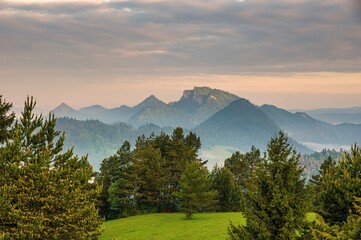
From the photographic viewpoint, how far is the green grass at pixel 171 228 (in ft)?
182

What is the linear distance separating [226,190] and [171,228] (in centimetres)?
2807

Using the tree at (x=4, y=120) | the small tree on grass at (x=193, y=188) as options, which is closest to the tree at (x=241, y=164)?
the small tree on grass at (x=193, y=188)

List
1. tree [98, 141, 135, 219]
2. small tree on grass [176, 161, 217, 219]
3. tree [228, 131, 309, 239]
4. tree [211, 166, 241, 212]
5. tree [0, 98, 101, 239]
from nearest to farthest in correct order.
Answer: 1. tree [228, 131, 309, 239]
2. tree [0, 98, 101, 239]
3. small tree on grass [176, 161, 217, 219]
4. tree [211, 166, 241, 212]
5. tree [98, 141, 135, 219]

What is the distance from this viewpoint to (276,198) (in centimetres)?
2080

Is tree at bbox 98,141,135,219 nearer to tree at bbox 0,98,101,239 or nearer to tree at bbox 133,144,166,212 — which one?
tree at bbox 133,144,166,212

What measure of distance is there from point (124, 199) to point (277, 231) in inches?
2780

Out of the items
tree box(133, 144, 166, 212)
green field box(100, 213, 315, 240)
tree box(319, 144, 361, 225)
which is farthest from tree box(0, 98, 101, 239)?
tree box(133, 144, 166, 212)

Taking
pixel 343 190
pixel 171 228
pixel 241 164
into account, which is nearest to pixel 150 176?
pixel 171 228

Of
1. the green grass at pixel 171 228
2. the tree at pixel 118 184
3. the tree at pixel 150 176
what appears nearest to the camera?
the green grass at pixel 171 228

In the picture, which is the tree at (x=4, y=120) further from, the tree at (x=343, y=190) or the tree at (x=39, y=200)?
the tree at (x=343, y=190)

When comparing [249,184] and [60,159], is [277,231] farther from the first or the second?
[60,159]

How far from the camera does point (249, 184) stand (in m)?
22.4

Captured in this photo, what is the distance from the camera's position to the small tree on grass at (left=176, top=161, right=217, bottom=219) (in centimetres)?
7150

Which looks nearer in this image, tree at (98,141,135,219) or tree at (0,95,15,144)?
tree at (0,95,15,144)
